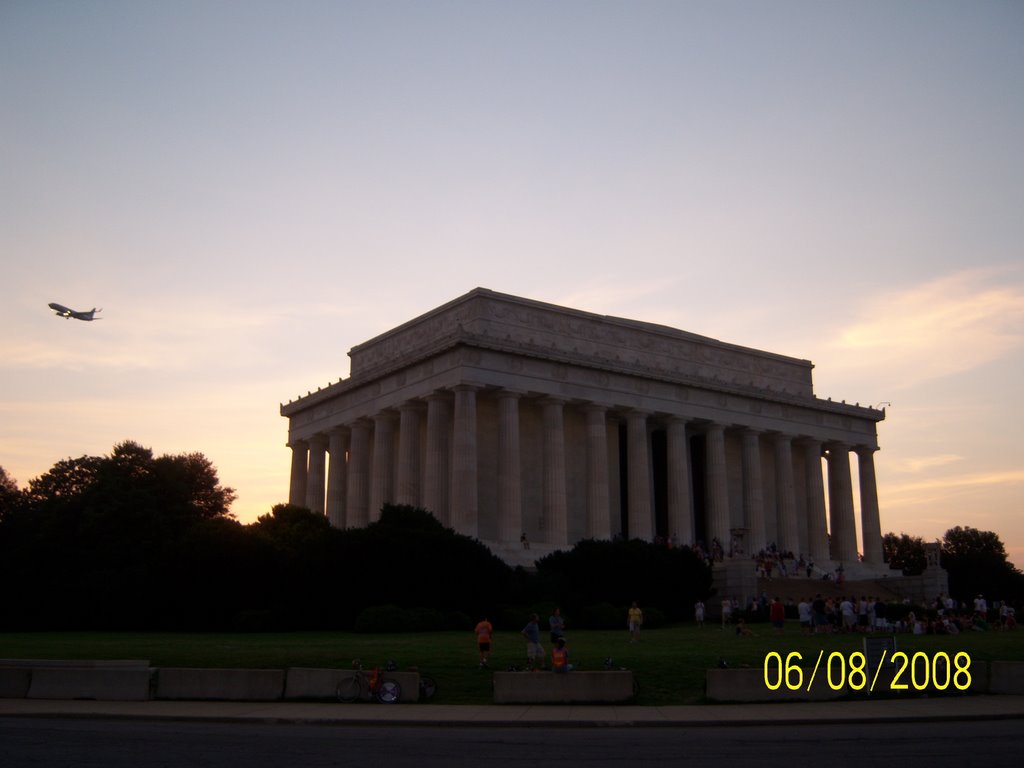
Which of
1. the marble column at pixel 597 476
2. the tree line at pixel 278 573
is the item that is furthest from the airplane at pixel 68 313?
the marble column at pixel 597 476

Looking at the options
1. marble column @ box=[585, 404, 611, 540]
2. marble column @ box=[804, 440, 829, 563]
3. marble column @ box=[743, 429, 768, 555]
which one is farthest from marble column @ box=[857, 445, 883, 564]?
marble column @ box=[585, 404, 611, 540]

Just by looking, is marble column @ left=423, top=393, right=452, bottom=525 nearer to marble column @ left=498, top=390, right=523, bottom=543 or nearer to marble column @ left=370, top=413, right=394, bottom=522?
marble column @ left=498, top=390, right=523, bottom=543

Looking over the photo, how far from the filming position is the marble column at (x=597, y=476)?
82625 millimetres

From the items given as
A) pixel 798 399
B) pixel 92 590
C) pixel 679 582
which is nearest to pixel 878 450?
pixel 798 399

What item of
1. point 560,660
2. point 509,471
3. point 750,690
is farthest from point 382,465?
point 750,690

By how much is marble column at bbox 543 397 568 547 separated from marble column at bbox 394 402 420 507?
9.89 meters

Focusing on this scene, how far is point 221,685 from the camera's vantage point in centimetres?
3014

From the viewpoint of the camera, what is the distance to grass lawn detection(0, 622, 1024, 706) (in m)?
32.1

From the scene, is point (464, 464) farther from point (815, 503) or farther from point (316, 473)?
point (815, 503)

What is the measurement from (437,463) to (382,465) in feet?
26.2

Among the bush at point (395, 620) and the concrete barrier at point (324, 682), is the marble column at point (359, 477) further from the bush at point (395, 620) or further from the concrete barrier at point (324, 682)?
the concrete barrier at point (324, 682)

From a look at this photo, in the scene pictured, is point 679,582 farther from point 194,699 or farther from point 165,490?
point 194,699

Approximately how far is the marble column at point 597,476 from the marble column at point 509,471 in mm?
6055

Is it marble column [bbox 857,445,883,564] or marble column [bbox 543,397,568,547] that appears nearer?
marble column [bbox 543,397,568,547]
